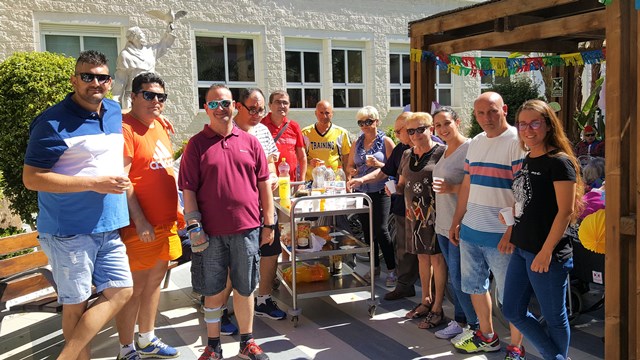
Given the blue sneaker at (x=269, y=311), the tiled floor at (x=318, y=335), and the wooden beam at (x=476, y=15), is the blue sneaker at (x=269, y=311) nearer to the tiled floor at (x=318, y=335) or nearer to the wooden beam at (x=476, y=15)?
the tiled floor at (x=318, y=335)

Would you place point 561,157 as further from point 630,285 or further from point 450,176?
point 450,176

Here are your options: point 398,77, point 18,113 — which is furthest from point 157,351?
point 398,77

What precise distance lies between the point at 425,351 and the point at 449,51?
178 inches

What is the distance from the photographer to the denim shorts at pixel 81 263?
3.27 metres

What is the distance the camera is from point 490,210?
3588 mm

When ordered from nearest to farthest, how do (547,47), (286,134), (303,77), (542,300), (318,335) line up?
(542,300), (318,335), (286,134), (547,47), (303,77)

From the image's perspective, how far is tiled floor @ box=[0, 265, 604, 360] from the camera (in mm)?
4148

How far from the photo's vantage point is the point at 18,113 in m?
6.28

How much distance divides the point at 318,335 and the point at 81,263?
2026 millimetres

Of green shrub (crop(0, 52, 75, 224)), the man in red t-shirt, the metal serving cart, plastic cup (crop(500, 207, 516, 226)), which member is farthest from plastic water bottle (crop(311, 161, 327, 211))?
A: green shrub (crop(0, 52, 75, 224))

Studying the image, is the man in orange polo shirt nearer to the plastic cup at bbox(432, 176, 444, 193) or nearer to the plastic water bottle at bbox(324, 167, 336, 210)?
the plastic water bottle at bbox(324, 167, 336, 210)

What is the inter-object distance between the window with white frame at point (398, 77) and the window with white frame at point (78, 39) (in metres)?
8.24

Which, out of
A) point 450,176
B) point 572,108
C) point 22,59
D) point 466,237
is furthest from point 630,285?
point 572,108

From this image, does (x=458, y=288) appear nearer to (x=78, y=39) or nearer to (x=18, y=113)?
(x=18, y=113)
